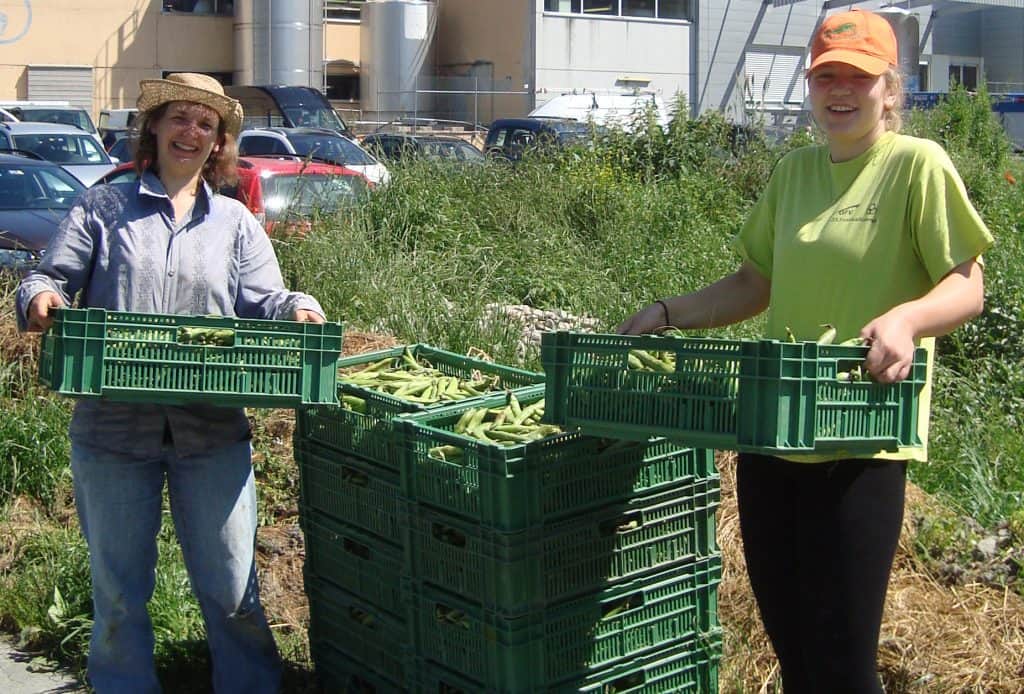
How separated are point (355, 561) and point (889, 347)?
1937mm

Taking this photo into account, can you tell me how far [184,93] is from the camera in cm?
383

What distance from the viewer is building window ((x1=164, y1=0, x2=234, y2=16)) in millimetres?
41531

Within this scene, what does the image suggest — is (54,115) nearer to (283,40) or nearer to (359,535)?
(283,40)

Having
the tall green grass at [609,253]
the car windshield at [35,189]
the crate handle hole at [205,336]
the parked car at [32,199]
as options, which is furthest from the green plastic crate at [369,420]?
Answer: the car windshield at [35,189]

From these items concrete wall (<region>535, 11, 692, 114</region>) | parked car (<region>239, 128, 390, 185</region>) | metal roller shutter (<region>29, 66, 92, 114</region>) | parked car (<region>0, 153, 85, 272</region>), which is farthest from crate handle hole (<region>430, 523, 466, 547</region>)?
metal roller shutter (<region>29, 66, 92, 114</region>)

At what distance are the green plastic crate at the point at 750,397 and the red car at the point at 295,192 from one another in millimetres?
6467

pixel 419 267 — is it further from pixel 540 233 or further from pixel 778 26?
pixel 778 26

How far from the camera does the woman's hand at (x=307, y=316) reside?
377cm

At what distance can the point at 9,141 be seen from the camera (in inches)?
837

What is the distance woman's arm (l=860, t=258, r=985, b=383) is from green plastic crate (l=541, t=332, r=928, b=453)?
0.04 m

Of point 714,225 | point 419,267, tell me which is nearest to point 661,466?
point 419,267

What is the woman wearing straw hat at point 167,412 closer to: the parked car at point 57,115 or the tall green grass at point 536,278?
the tall green grass at point 536,278

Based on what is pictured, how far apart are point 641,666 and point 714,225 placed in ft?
26.0

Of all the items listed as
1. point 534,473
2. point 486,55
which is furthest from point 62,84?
point 534,473
